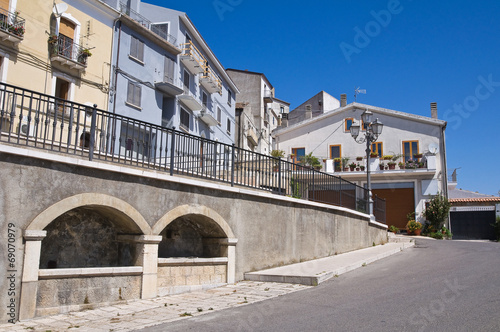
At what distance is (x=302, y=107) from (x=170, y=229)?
1692 inches

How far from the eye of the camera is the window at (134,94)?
24.3 meters

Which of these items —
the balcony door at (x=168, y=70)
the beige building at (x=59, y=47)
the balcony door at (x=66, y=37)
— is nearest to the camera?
the beige building at (x=59, y=47)

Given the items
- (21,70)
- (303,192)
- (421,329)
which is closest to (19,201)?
(421,329)

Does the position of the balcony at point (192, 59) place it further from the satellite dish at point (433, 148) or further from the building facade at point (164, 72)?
the satellite dish at point (433, 148)

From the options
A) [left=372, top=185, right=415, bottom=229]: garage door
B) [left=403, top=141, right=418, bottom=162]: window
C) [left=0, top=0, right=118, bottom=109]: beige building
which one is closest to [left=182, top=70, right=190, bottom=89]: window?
[left=0, top=0, right=118, bottom=109]: beige building

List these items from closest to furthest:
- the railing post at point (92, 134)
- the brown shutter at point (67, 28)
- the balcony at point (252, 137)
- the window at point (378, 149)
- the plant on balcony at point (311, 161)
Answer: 1. the railing post at point (92, 134)
2. the brown shutter at point (67, 28)
3. the plant on balcony at point (311, 161)
4. the window at point (378, 149)
5. the balcony at point (252, 137)

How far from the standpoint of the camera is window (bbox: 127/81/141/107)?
24.3 metres

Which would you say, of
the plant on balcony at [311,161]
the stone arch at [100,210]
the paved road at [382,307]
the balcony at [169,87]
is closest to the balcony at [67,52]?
the balcony at [169,87]

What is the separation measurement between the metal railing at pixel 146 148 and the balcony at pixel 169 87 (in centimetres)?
1455

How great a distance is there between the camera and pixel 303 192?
530 inches

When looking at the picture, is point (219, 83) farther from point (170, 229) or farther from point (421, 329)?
point (421, 329)

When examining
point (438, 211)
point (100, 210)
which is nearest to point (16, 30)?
point (100, 210)

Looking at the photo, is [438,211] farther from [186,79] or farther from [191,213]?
[191,213]

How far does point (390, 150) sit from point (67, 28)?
23.8m
